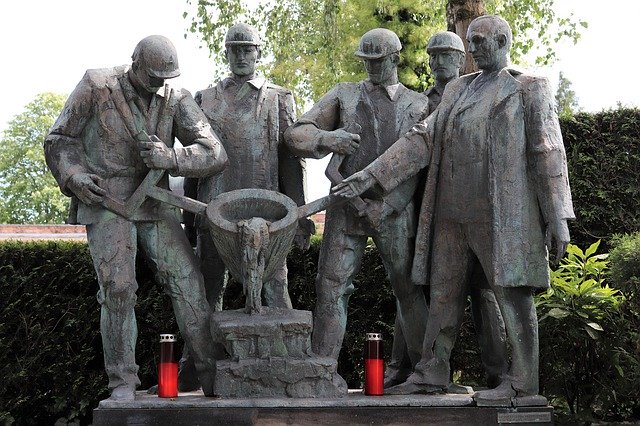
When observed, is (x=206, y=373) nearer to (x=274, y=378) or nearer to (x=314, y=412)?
(x=274, y=378)

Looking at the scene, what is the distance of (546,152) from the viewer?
7828 millimetres

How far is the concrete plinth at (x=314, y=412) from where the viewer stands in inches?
306

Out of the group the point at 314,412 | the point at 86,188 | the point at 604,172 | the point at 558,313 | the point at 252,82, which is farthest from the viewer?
the point at 604,172

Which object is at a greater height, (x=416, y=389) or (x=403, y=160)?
(x=403, y=160)

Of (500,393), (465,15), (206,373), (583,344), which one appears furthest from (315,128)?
(465,15)

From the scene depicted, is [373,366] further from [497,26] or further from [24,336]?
[24,336]

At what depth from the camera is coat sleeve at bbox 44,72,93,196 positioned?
8.21 m

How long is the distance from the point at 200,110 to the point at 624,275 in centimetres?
373

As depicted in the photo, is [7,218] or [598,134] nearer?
[598,134]

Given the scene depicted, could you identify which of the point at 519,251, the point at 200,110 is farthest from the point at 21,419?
the point at 519,251

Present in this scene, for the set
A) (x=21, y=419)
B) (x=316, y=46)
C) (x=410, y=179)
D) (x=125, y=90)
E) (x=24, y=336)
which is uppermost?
(x=316, y=46)

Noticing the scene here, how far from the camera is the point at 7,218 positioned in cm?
3862

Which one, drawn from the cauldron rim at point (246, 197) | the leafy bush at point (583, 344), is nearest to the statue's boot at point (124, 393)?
the cauldron rim at point (246, 197)

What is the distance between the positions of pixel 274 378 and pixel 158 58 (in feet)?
7.50
